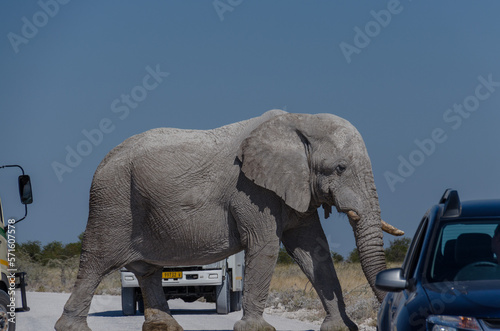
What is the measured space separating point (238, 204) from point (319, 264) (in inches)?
56.1

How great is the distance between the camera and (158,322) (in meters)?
15.7

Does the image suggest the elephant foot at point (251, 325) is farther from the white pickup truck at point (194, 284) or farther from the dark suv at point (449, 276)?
the white pickup truck at point (194, 284)

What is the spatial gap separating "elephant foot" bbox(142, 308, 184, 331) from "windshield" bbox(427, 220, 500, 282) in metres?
8.11

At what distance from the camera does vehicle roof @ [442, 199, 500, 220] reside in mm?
7586

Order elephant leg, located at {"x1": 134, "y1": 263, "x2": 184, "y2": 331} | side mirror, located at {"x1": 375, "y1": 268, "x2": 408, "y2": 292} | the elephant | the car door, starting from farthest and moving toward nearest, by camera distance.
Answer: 1. elephant leg, located at {"x1": 134, "y1": 263, "x2": 184, "y2": 331}
2. the elephant
3. side mirror, located at {"x1": 375, "y1": 268, "x2": 408, "y2": 292}
4. the car door

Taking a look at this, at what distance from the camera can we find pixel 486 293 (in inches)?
265

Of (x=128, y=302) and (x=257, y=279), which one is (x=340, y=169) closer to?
(x=257, y=279)

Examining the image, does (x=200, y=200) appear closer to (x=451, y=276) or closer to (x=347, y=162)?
(x=347, y=162)

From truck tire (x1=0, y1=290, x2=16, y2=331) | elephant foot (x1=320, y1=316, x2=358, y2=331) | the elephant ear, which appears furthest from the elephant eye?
truck tire (x1=0, y1=290, x2=16, y2=331)

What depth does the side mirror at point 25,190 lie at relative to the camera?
12773 mm

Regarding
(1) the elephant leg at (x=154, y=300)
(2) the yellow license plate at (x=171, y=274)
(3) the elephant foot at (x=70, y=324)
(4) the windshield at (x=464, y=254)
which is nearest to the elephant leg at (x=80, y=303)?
(3) the elephant foot at (x=70, y=324)

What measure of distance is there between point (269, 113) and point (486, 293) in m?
9.10

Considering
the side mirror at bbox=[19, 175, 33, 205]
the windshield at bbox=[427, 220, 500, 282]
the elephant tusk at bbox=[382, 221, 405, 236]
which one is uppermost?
the side mirror at bbox=[19, 175, 33, 205]

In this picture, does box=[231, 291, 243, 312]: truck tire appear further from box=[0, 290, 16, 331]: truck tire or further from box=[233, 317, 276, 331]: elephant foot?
box=[0, 290, 16, 331]: truck tire
